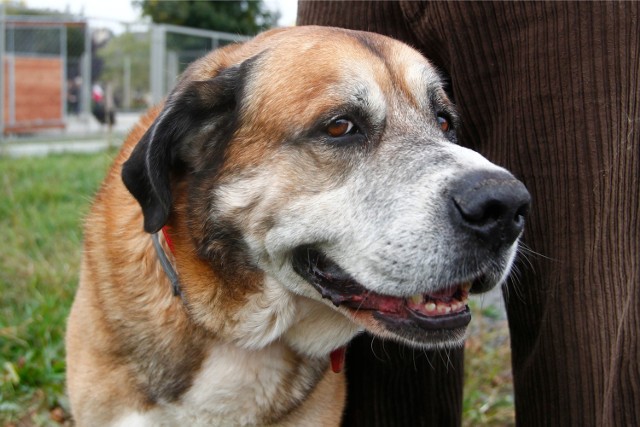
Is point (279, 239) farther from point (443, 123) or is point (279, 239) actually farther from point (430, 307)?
point (443, 123)

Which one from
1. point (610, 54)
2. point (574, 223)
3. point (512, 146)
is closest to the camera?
point (610, 54)

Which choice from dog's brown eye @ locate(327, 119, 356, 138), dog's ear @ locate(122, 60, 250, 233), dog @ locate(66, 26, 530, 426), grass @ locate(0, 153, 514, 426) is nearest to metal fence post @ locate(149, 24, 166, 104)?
grass @ locate(0, 153, 514, 426)

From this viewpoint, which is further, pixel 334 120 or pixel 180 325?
pixel 180 325

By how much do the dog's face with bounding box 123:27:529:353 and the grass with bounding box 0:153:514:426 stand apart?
2.89 feet

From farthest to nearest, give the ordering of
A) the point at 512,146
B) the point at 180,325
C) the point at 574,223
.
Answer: the point at 180,325, the point at 512,146, the point at 574,223

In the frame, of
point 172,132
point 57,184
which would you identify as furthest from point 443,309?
point 57,184

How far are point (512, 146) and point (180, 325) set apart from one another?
1.21 metres

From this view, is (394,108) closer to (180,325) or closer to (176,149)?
(176,149)

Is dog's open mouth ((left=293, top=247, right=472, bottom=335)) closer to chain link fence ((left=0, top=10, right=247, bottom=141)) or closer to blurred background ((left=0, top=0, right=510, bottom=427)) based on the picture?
blurred background ((left=0, top=0, right=510, bottom=427))

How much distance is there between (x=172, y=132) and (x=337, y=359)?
94 cm

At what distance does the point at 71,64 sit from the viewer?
16656mm

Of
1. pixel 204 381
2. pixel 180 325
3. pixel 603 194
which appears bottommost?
pixel 204 381

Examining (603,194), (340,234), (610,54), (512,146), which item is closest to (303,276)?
(340,234)

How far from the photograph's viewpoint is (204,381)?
229 centimetres
